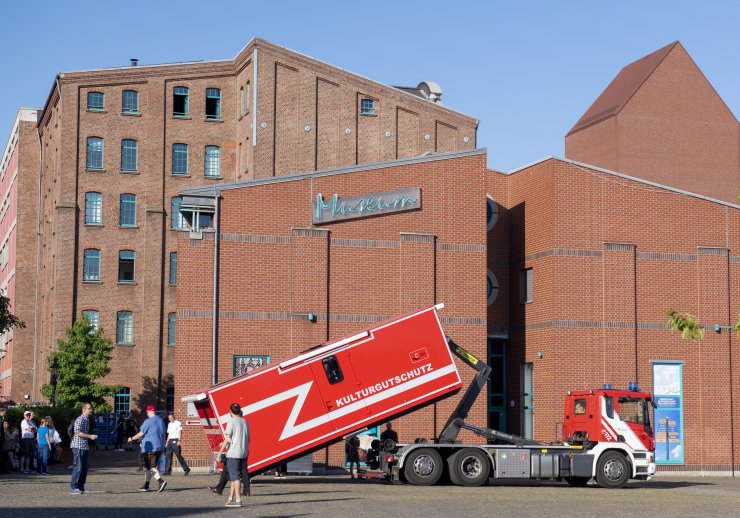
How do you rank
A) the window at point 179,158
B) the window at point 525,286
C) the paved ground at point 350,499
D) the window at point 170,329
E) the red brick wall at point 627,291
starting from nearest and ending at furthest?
the paved ground at point 350,499 < the red brick wall at point 627,291 < the window at point 525,286 < the window at point 170,329 < the window at point 179,158

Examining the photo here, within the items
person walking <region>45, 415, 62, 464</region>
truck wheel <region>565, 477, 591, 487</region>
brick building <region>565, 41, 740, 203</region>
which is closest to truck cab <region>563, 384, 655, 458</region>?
truck wheel <region>565, 477, 591, 487</region>

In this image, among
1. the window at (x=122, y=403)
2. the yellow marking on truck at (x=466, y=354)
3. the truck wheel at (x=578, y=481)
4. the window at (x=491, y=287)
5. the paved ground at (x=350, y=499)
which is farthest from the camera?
the window at (x=122, y=403)

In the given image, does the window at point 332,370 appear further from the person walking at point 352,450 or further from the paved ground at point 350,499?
the person walking at point 352,450

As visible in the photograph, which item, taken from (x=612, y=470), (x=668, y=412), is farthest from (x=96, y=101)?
(x=612, y=470)

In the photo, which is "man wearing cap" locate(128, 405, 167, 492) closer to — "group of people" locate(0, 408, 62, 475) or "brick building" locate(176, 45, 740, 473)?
"group of people" locate(0, 408, 62, 475)

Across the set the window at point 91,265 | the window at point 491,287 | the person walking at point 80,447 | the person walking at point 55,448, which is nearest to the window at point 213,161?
the window at point 91,265

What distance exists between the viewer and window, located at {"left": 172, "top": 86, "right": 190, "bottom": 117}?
2527 inches

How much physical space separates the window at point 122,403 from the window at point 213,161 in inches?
505

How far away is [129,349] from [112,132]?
11826 millimetres

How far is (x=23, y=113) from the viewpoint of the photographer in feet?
252

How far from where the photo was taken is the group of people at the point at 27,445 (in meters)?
32.8

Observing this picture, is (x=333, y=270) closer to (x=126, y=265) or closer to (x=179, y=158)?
(x=126, y=265)

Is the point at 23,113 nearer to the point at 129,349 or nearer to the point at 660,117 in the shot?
the point at 129,349

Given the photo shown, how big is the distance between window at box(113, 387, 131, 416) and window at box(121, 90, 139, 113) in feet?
49.9
